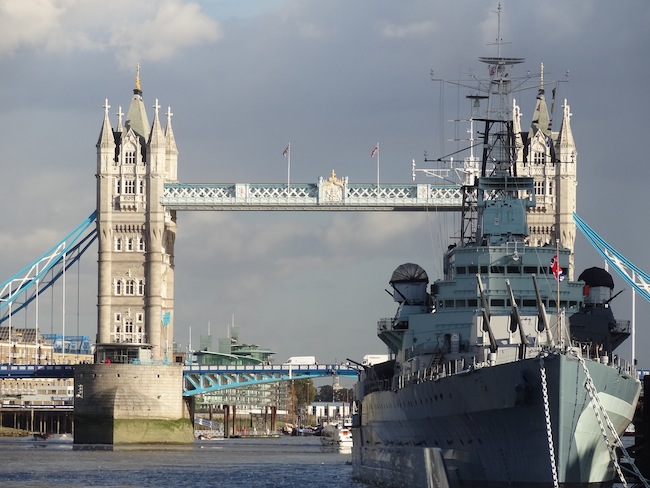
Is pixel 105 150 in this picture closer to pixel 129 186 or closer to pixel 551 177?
A: pixel 129 186

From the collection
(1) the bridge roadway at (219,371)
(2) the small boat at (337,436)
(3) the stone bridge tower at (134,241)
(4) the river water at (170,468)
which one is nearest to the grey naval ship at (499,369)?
(4) the river water at (170,468)

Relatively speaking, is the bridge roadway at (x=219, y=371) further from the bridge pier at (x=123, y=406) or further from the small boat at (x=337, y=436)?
the bridge pier at (x=123, y=406)

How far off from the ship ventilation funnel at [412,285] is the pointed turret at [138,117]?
71.3 metres

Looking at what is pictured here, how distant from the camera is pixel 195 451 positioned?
102 m

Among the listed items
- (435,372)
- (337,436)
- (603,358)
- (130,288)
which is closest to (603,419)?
(603,358)

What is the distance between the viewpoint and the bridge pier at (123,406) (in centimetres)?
11238

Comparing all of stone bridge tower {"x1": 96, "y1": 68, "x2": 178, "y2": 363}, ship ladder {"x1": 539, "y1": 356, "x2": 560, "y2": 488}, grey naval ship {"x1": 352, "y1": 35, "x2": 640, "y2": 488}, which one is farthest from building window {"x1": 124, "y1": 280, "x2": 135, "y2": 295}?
ship ladder {"x1": 539, "y1": 356, "x2": 560, "y2": 488}

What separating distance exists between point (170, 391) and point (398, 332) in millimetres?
55925

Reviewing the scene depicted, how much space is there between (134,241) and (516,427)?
284ft

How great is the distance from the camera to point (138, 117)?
13375 centimetres

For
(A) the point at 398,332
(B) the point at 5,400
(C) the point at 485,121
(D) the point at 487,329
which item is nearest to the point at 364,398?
(A) the point at 398,332

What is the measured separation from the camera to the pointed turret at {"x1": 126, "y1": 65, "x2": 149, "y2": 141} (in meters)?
133

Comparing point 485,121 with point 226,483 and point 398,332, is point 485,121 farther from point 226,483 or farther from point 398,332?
point 226,483

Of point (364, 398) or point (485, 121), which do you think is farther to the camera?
point (364, 398)
